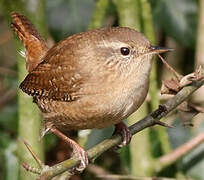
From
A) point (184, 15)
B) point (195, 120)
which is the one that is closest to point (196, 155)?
point (195, 120)

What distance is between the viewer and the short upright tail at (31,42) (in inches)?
121

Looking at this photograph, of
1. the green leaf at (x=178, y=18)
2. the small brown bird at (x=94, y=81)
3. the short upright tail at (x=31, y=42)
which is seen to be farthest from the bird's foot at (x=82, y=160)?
the green leaf at (x=178, y=18)

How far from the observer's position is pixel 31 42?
3.15 metres

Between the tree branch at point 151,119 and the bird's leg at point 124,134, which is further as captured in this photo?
the bird's leg at point 124,134

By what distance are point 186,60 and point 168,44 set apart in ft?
0.56

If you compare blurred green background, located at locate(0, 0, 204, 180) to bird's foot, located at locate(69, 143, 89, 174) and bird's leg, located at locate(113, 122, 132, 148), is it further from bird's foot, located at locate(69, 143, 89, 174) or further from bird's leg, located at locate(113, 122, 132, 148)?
bird's foot, located at locate(69, 143, 89, 174)

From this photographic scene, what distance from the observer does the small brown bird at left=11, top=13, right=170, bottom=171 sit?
2486 mm

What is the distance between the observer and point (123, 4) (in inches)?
116

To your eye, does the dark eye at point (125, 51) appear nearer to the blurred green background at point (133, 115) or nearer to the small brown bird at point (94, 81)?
the small brown bird at point (94, 81)

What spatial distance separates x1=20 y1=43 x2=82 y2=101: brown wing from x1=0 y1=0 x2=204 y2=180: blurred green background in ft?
0.41

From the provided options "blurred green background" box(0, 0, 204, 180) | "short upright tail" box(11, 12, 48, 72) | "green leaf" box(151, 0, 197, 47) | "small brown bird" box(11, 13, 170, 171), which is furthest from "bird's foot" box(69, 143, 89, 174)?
"green leaf" box(151, 0, 197, 47)

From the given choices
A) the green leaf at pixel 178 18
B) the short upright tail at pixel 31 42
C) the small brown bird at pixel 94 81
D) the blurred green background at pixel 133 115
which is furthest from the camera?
the green leaf at pixel 178 18

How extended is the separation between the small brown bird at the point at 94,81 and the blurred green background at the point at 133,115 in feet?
0.68

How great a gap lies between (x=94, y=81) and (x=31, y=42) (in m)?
0.74
